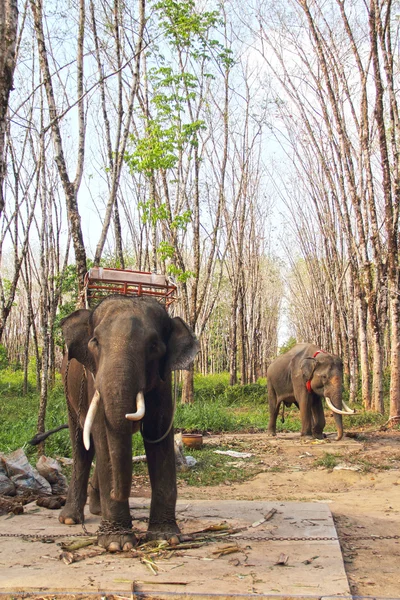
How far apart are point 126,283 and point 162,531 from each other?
216 cm

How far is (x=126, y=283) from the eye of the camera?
226 inches

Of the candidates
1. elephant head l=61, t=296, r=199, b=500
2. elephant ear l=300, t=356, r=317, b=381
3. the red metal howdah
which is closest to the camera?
elephant head l=61, t=296, r=199, b=500

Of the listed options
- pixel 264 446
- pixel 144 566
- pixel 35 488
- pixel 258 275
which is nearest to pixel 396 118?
pixel 264 446

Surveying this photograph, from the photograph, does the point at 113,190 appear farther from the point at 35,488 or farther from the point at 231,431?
the point at 231,431

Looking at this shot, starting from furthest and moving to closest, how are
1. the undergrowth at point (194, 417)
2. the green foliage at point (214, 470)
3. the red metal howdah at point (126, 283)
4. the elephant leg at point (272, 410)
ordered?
1. the elephant leg at point (272, 410)
2. the undergrowth at point (194, 417)
3. the green foliage at point (214, 470)
4. the red metal howdah at point (126, 283)

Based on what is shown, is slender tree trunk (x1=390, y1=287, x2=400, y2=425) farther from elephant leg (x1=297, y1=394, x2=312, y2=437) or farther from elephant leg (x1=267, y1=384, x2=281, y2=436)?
elephant leg (x1=267, y1=384, x2=281, y2=436)

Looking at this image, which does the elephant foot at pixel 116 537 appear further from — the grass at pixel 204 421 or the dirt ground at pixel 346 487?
the grass at pixel 204 421

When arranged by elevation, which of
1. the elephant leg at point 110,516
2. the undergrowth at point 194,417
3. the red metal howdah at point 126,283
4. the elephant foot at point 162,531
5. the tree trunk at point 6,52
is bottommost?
the undergrowth at point 194,417

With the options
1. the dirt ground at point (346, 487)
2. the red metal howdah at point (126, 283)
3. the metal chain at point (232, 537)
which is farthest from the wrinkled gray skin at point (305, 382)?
the metal chain at point (232, 537)

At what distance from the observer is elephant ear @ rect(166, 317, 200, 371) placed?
4539 mm

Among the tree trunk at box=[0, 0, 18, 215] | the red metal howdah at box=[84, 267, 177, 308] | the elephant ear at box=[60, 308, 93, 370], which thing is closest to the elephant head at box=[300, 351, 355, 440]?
the red metal howdah at box=[84, 267, 177, 308]

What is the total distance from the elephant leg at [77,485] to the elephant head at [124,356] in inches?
39.7

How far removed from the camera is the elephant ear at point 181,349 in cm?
454

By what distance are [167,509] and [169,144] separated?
8854mm
